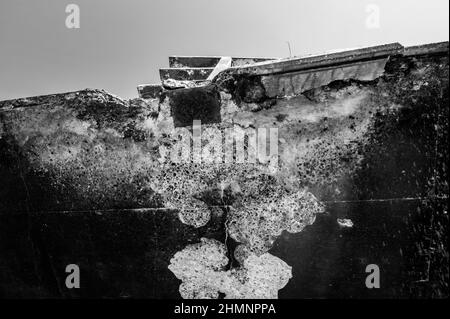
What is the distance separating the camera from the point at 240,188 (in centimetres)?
179

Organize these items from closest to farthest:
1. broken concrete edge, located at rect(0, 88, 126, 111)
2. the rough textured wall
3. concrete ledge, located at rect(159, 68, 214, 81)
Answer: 1. the rough textured wall
2. broken concrete edge, located at rect(0, 88, 126, 111)
3. concrete ledge, located at rect(159, 68, 214, 81)

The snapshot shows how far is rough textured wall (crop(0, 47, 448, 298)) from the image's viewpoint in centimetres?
162

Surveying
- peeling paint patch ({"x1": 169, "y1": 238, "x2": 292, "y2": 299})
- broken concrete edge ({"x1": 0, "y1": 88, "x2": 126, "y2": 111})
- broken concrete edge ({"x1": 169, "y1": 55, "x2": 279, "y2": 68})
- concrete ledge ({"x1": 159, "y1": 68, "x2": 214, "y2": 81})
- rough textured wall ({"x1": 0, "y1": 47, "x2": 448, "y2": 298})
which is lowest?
peeling paint patch ({"x1": 169, "y1": 238, "x2": 292, "y2": 299})

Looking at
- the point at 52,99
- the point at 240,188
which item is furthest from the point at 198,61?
the point at 240,188

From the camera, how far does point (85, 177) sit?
6.34 feet

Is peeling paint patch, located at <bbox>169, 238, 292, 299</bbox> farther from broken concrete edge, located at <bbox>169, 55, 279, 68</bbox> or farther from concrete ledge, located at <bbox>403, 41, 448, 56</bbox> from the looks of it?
broken concrete edge, located at <bbox>169, 55, 279, 68</bbox>

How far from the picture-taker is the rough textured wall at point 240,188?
63.9 inches

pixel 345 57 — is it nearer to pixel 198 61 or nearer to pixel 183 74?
pixel 183 74

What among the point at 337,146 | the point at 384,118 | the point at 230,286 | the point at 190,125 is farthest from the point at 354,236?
the point at 190,125

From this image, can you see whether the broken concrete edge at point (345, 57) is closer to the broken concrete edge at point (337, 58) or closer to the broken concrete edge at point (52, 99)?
the broken concrete edge at point (337, 58)

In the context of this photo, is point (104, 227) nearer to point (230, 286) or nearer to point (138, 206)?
point (138, 206)
